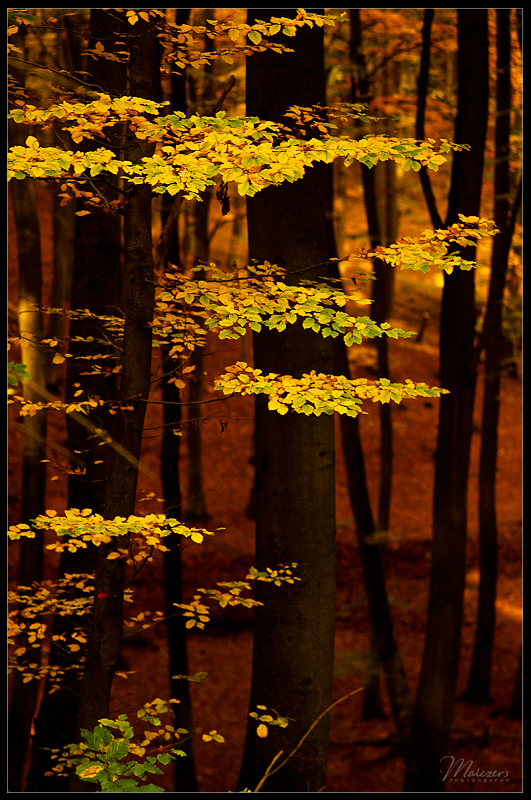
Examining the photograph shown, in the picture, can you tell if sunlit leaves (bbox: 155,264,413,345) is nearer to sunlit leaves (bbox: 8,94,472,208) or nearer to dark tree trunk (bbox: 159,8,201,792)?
sunlit leaves (bbox: 8,94,472,208)

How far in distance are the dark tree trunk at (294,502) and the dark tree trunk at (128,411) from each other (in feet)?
3.72

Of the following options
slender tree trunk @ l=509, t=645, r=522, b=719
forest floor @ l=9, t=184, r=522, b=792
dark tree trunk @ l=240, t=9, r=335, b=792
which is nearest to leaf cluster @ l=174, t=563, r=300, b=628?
dark tree trunk @ l=240, t=9, r=335, b=792

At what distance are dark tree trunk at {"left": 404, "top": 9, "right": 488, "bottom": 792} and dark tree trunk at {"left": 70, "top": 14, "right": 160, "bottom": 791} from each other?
4007mm

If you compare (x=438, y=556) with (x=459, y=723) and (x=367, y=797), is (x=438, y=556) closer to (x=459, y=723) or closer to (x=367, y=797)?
(x=367, y=797)

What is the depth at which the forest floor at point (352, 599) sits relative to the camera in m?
8.53

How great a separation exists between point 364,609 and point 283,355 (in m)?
9.59

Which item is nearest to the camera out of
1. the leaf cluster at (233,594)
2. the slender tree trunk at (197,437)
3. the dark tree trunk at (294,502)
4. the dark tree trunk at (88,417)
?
the leaf cluster at (233,594)

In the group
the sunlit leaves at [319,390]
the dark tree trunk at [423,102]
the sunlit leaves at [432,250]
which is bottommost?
the sunlit leaves at [319,390]

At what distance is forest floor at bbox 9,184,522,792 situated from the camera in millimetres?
8531

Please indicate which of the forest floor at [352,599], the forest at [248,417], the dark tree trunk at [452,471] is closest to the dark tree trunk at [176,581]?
the forest at [248,417]

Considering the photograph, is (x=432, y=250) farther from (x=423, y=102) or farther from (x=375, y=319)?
(x=375, y=319)

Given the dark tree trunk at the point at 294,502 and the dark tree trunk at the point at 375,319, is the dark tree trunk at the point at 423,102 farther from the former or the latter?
the dark tree trunk at the point at 294,502

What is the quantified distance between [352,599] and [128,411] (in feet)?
33.7

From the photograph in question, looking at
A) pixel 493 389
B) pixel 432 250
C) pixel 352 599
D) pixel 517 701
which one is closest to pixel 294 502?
pixel 432 250
